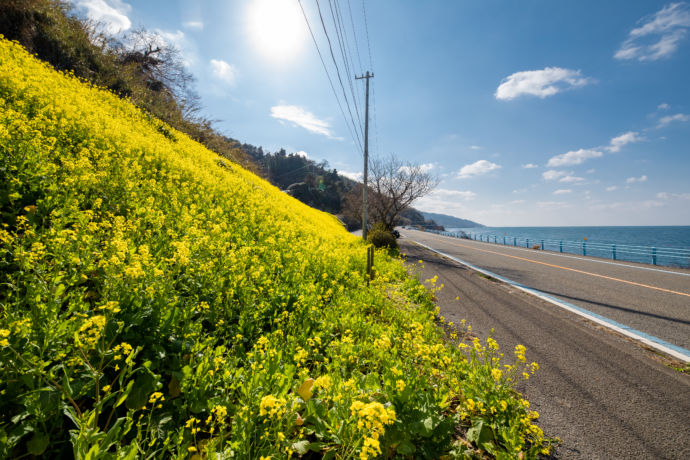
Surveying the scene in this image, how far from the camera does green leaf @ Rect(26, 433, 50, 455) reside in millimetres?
1393

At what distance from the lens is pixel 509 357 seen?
3795 millimetres

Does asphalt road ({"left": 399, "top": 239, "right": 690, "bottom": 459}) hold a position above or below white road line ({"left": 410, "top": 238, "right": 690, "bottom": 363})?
below

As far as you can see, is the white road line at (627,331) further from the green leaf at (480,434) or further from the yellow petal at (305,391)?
the yellow petal at (305,391)

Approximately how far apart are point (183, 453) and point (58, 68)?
18.0 metres

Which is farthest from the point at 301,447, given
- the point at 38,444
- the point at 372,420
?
the point at 38,444

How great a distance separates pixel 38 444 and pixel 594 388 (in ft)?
16.7

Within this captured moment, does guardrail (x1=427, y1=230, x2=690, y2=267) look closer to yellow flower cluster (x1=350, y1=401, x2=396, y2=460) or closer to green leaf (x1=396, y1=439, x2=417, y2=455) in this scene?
green leaf (x1=396, y1=439, x2=417, y2=455)

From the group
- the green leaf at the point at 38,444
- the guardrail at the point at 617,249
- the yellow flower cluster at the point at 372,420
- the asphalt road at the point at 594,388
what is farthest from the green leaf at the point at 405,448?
the guardrail at the point at 617,249

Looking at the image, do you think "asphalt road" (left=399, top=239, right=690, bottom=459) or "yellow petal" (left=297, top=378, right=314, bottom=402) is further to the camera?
"asphalt road" (left=399, top=239, right=690, bottom=459)

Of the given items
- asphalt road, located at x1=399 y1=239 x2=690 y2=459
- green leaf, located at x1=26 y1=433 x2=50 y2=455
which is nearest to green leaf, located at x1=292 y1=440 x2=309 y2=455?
green leaf, located at x1=26 y1=433 x2=50 y2=455

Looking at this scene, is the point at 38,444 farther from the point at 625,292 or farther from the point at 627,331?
the point at 625,292

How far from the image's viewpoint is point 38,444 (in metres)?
1.41

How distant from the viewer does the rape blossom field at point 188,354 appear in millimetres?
1647

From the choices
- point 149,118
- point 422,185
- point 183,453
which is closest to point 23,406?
point 183,453
